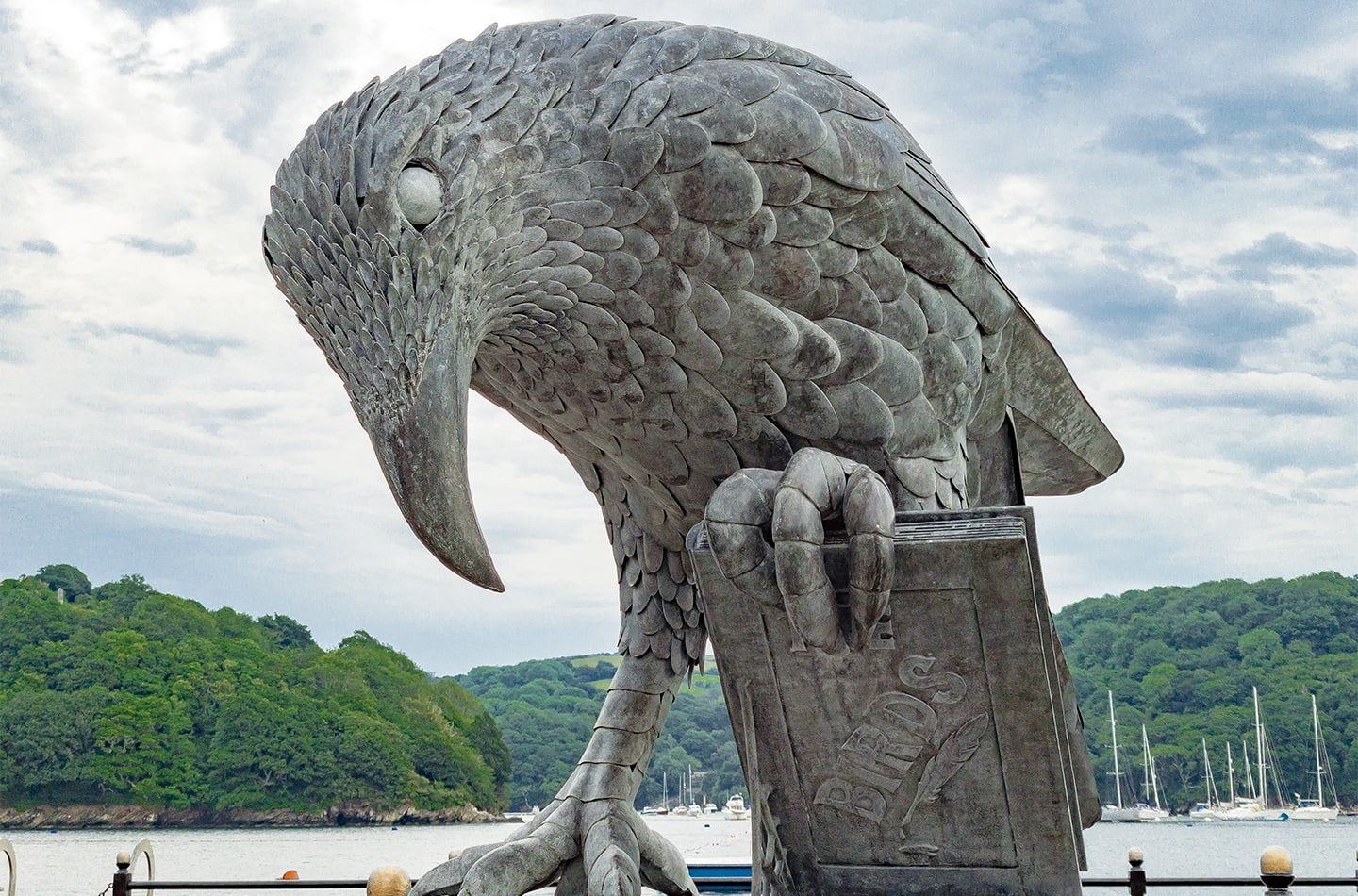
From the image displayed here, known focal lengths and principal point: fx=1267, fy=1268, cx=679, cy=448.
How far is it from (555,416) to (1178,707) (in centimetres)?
3402

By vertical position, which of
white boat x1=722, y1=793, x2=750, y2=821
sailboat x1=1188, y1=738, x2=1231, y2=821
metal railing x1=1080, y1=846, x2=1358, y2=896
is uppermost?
metal railing x1=1080, y1=846, x2=1358, y2=896

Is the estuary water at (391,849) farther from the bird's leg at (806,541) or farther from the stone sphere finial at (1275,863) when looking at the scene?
the bird's leg at (806,541)

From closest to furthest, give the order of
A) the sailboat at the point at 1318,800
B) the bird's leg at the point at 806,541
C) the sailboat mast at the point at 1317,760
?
the bird's leg at the point at 806,541 → the sailboat mast at the point at 1317,760 → the sailboat at the point at 1318,800

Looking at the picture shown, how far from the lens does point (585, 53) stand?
3.38m

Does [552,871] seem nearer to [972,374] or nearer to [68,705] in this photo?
[972,374]

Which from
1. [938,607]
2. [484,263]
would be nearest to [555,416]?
[484,263]

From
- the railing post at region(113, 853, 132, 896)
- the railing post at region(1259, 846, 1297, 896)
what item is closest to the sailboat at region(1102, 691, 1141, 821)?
the railing post at region(1259, 846, 1297, 896)

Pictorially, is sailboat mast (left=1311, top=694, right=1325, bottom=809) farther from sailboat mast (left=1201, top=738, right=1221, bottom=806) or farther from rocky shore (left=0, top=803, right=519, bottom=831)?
rocky shore (left=0, top=803, right=519, bottom=831)

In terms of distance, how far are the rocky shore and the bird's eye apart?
29.1 meters

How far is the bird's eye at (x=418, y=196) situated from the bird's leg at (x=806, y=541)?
39.0 inches

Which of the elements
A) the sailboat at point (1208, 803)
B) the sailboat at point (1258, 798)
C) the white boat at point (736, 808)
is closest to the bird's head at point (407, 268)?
the white boat at point (736, 808)

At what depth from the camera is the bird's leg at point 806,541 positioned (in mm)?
2898

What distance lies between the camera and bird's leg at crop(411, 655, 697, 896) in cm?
371

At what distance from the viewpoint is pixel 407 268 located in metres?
3.07
